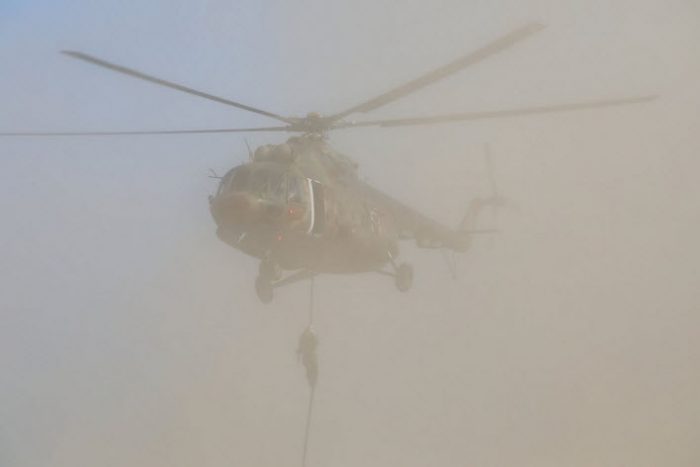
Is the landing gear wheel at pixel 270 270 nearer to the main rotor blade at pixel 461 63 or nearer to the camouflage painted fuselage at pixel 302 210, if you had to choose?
the camouflage painted fuselage at pixel 302 210

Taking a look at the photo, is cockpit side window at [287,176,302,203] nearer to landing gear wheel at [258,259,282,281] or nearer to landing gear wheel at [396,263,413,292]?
landing gear wheel at [258,259,282,281]

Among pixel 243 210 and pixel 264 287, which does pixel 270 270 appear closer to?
pixel 264 287

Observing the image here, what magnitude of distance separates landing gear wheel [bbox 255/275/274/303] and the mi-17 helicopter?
0.05 ft

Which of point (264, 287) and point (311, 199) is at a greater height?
point (311, 199)

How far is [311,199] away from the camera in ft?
26.8

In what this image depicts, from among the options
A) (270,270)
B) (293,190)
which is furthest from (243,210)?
(270,270)

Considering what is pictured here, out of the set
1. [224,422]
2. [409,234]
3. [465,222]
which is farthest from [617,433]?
[224,422]

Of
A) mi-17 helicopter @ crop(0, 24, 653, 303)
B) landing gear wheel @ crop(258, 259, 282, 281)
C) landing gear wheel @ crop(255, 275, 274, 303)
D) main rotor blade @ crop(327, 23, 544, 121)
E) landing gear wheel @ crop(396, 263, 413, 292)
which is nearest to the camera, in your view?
main rotor blade @ crop(327, 23, 544, 121)

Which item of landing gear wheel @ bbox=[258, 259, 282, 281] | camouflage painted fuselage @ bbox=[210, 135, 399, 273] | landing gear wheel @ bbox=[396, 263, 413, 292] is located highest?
camouflage painted fuselage @ bbox=[210, 135, 399, 273]

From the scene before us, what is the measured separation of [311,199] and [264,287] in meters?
1.82

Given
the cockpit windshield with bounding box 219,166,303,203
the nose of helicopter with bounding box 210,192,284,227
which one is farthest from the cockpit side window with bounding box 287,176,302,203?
the nose of helicopter with bounding box 210,192,284,227

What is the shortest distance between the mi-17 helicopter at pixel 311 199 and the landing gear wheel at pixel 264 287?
1 centimetres

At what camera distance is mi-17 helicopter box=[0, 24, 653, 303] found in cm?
711

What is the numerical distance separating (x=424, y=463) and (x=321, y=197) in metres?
24.7
